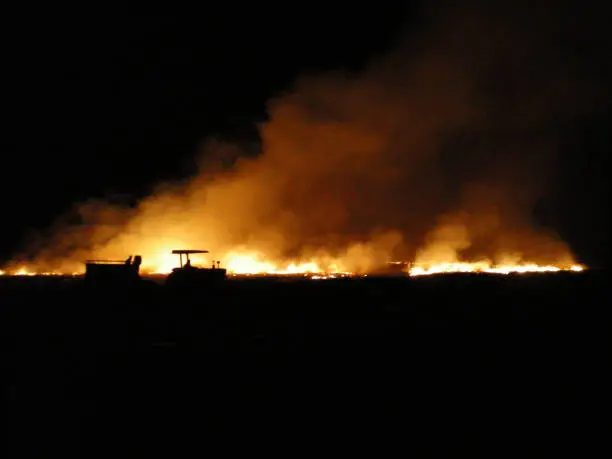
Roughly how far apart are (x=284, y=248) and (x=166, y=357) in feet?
157

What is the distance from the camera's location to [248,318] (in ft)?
59.5

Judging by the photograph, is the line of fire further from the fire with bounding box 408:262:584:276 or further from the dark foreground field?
the dark foreground field

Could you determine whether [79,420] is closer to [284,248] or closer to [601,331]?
[601,331]

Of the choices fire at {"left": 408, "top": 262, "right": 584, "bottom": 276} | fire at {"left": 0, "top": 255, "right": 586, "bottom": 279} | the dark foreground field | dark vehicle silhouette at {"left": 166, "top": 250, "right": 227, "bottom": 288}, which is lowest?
the dark foreground field

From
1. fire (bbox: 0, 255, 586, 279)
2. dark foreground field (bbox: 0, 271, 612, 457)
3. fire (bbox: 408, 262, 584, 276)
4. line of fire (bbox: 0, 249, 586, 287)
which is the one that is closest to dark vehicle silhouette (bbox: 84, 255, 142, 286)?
line of fire (bbox: 0, 249, 586, 287)

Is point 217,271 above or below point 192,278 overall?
above

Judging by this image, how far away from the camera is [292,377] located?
33.1ft

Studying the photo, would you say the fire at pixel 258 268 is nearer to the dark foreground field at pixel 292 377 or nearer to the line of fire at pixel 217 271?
the line of fire at pixel 217 271

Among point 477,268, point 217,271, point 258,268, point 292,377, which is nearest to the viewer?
point 292,377

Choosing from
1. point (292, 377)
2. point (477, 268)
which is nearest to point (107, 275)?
point (292, 377)

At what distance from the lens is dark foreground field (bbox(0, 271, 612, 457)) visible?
7531mm

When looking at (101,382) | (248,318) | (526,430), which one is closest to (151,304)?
(248,318)

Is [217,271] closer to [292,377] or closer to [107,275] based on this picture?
[107,275]

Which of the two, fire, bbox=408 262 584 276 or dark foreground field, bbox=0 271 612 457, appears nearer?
dark foreground field, bbox=0 271 612 457
